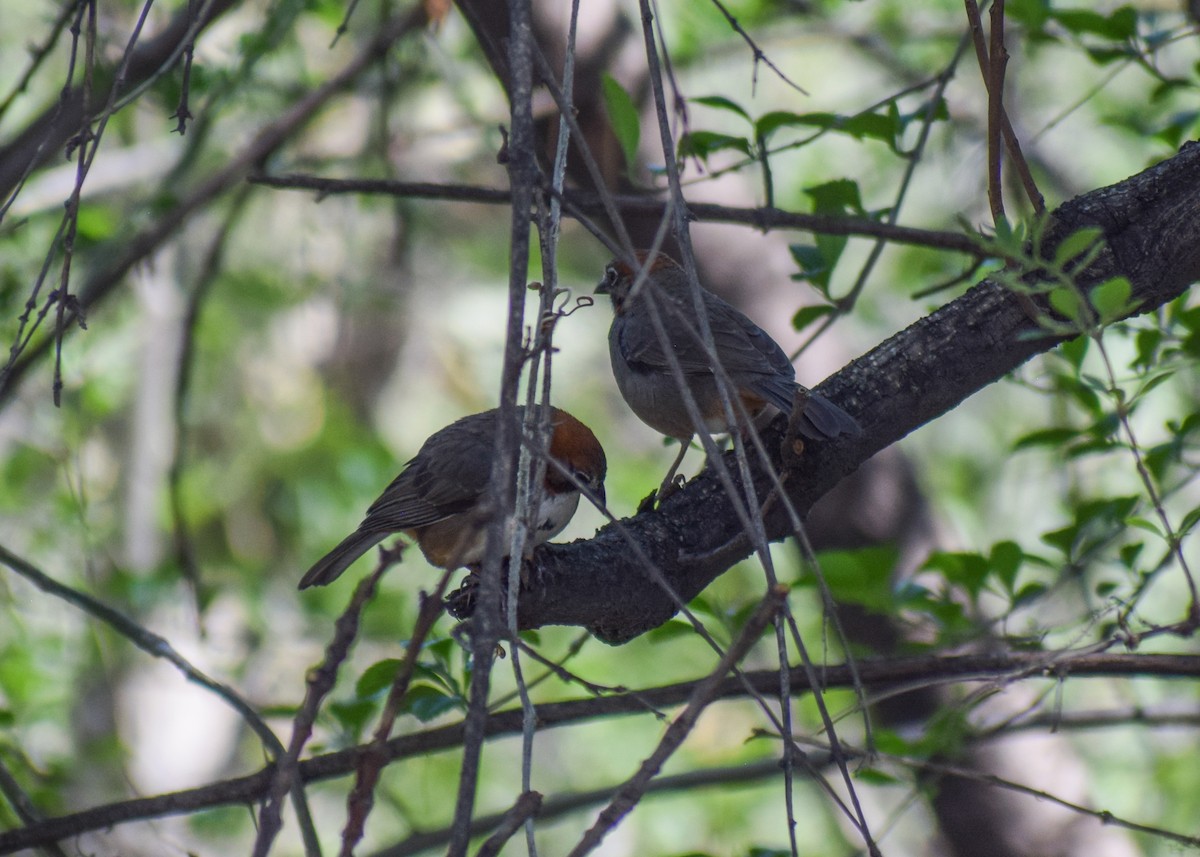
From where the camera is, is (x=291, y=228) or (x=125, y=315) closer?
(x=125, y=315)

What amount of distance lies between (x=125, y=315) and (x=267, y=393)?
2.49 meters

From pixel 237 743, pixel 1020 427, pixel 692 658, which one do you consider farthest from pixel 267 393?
pixel 1020 427

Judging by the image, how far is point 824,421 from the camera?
2891 mm

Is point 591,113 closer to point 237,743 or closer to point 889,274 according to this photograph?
point 889,274

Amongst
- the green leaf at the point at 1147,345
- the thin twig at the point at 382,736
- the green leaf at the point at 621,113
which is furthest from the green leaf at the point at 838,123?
the thin twig at the point at 382,736

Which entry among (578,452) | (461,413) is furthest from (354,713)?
(461,413)

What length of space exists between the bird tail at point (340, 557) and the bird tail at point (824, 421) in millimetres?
1857

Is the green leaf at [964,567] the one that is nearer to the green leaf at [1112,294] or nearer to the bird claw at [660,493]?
the bird claw at [660,493]

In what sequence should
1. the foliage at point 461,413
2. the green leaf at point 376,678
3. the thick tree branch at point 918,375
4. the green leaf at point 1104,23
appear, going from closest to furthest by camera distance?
1. the thick tree branch at point 918,375
2. the green leaf at point 376,678
3. the green leaf at point 1104,23
4. the foliage at point 461,413

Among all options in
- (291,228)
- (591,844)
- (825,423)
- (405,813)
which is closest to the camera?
(591,844)

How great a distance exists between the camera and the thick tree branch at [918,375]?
2.79 metres

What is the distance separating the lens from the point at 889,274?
8.88 meters

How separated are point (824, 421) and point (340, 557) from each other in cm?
208

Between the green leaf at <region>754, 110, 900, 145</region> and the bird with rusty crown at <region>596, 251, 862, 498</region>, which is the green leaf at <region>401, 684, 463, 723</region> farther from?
the green leaf at <region>754, 110, 900, 145</region>
